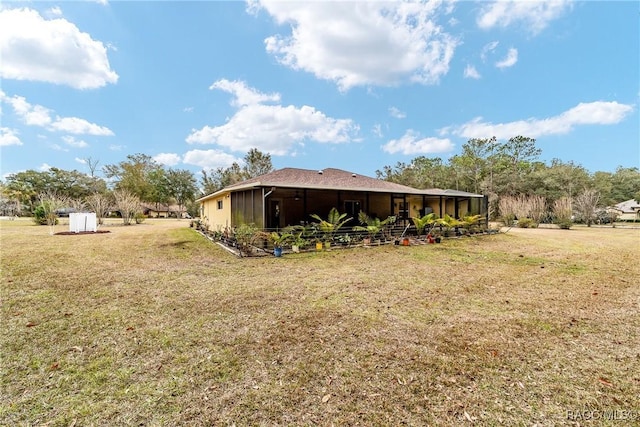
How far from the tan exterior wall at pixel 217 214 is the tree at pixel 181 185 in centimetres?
3405

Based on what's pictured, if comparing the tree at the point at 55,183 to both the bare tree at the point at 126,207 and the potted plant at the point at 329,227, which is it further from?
the potted plant at the point at 329,227

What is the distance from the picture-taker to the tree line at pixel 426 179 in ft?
110

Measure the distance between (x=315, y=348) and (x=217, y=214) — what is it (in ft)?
48.8

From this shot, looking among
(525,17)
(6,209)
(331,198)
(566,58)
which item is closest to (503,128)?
(566,58)

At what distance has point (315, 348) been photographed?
3.26m

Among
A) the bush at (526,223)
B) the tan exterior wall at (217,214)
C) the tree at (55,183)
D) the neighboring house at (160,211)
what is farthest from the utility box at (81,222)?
the neighboring house at (160,211)

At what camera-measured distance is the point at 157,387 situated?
8.30 ft

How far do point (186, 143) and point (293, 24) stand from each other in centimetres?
2856

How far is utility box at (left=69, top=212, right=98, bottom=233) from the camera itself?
15727 mm

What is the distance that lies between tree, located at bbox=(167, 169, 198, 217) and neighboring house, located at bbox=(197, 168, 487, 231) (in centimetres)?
3583

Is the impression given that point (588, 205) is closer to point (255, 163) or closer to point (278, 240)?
point (278, 240)

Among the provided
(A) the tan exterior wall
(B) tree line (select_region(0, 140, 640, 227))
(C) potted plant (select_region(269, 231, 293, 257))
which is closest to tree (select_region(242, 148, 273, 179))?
(B) tree line (select_region(0, 140, 640, 227))

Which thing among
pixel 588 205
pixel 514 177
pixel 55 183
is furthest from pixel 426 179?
pixel 55 183

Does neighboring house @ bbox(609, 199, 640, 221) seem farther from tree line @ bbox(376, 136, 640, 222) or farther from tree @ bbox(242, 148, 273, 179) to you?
tree @ bbox(242, 148, 273, 179)
